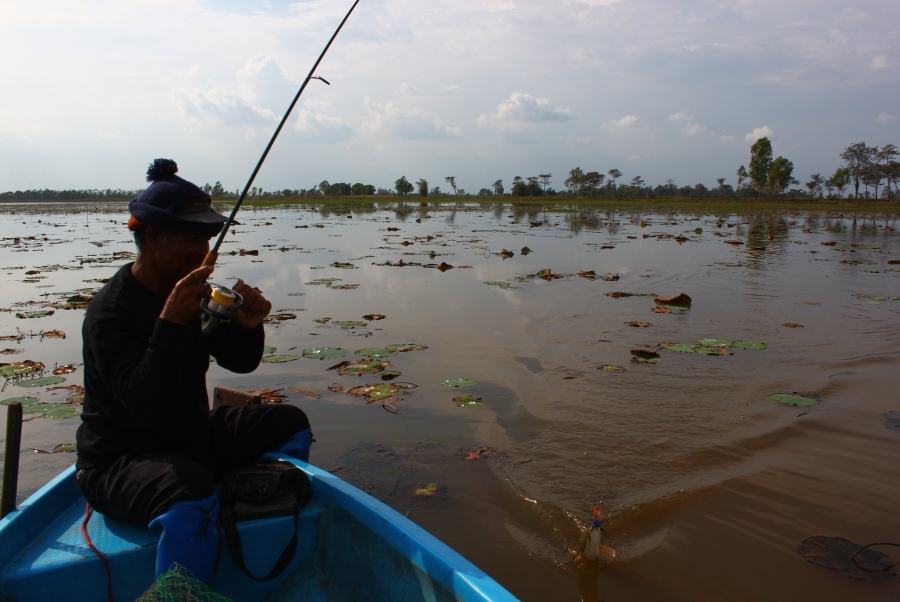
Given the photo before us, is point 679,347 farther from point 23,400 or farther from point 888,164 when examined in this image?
point 888,164

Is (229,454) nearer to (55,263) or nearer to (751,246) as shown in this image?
(55,263)

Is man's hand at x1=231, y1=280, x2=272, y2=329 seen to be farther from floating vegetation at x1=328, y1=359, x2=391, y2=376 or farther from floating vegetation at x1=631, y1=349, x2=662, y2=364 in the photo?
floating vegetation at x1=631, y1=349, x2=662, y2=364

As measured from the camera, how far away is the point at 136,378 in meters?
2.02

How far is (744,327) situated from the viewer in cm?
749

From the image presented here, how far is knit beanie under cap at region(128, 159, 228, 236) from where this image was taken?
2.20 m

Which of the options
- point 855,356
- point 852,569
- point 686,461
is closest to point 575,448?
point 686,461

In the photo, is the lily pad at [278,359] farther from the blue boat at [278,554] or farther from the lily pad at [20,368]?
the blue boat at [278,554]

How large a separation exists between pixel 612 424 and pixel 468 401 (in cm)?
119

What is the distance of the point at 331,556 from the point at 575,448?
2167mm

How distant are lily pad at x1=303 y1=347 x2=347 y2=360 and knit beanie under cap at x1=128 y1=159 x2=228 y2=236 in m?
3.82

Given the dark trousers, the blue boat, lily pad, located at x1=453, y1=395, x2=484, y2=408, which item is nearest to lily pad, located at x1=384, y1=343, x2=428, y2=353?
lily pad, located at x1=453, y1=395, x2=484, y2=408

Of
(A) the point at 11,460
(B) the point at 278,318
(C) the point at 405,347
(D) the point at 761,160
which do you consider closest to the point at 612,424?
(C) the point at 405,347

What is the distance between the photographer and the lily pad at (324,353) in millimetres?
6146

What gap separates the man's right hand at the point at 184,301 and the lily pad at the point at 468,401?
320cm
